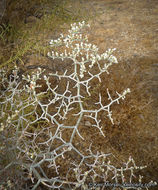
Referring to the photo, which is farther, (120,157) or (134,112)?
(134,112)

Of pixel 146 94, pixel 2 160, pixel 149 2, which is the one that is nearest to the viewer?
pixel 2 160

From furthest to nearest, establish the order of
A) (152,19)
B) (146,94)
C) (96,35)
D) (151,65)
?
(152,19)
(96,35)
(151,65)
(146,94)

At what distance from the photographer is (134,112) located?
78.9 inches

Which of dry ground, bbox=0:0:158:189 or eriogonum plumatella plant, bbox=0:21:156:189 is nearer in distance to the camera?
eriogonum plumatella plant, bbox=0:21:156:189

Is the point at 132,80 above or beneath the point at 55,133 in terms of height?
beneath

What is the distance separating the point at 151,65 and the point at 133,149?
116 centimetres

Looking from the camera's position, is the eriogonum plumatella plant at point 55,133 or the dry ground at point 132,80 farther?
the dry ground at point 132,80

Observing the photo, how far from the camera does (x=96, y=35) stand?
327 centimetres

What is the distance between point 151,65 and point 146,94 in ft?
1.77

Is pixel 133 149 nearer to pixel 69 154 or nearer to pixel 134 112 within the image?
pixel 134 112

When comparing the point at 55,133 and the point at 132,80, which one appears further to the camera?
the point at 132,80

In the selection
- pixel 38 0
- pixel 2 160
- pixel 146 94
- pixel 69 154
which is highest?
pixel 38 0

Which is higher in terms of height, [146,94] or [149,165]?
[146,94]

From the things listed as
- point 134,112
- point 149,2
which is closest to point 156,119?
point 134,112
